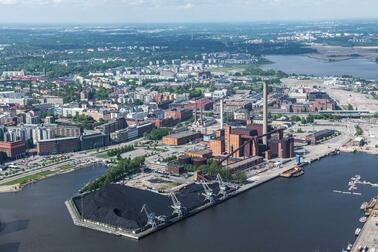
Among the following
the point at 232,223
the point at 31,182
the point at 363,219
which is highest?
the point at 363,219

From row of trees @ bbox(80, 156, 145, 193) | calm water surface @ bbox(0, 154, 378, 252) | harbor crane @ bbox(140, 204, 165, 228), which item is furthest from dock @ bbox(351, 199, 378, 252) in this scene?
row of trees @ bbox(80, 156, 145, 193)

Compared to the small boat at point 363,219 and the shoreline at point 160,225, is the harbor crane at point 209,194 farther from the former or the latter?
the small boat at point 363,219

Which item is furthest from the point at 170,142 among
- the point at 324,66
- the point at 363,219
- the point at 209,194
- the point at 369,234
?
the point at 324,66

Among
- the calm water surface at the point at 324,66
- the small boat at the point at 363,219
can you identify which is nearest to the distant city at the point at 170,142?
the small boat at the point at 363,219

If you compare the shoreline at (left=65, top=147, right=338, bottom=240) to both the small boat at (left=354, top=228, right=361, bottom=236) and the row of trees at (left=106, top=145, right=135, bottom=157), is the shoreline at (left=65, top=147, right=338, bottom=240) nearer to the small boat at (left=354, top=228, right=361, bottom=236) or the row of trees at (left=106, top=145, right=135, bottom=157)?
the small boat at (left=354, top=228, right=361, bottom=236)

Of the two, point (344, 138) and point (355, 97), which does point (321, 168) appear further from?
point (355, 97)

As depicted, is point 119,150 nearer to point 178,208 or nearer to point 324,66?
point 178,208
